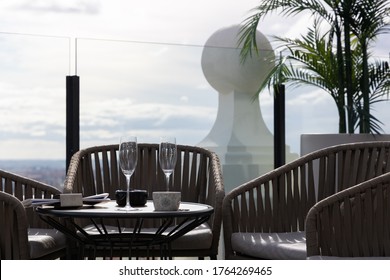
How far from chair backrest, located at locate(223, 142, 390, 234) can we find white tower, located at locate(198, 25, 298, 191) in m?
1.26

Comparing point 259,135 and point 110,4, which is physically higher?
point 110,4

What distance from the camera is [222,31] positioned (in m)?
4.58

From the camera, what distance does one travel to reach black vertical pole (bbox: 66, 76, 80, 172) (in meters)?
4.07

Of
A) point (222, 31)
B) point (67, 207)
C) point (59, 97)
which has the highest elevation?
point (222, 31)

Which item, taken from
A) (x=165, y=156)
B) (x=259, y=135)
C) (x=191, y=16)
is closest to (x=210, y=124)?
(x=259, y=135)

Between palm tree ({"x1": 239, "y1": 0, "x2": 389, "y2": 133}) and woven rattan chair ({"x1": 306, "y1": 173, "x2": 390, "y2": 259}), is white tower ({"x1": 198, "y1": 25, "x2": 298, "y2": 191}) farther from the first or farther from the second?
woven rattan chair ({"x1": 306, "y1": 173, "x2": 390, "y2": 259})

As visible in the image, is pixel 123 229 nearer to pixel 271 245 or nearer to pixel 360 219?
pixel 271 245

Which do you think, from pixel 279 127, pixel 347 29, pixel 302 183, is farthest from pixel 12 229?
pixel 347 29

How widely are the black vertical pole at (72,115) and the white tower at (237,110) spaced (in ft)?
2.53

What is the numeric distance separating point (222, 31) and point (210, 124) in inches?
24.6
